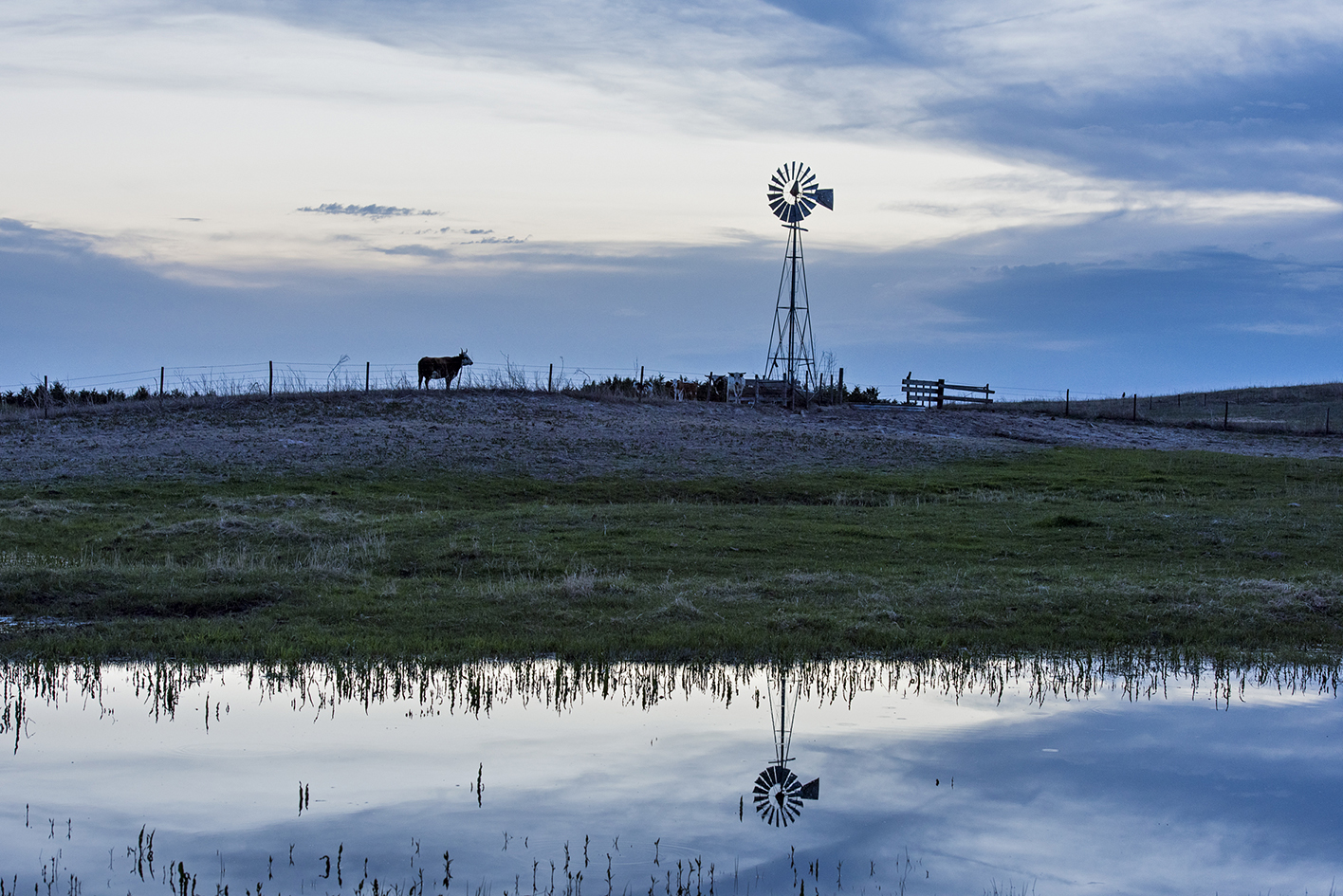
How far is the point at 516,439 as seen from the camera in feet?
151

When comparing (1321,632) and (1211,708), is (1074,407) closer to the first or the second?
(1321,632)

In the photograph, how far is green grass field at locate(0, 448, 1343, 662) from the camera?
16609 mm

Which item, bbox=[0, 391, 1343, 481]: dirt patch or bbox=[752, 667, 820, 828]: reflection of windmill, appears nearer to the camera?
bbox=[752, 667, 820, 828]: reflection of windmill

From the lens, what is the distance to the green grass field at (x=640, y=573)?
54.5ft

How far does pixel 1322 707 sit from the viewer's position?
13359mm

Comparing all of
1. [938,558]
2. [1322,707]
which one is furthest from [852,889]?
[938,558]

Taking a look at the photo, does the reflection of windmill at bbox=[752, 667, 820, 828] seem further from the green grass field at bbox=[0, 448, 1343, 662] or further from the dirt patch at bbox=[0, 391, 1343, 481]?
the dirt patch at bbox=[0, 391, 1343, 481]

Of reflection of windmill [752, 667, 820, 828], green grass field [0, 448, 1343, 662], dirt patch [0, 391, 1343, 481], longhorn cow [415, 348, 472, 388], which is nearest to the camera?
reflection of windmill [752, 667, 820, 828]

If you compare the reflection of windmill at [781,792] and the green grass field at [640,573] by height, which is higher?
the green grass field at [640,573]

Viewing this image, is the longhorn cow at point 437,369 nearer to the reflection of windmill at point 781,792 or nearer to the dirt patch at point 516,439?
the dirt patch at point 516,439

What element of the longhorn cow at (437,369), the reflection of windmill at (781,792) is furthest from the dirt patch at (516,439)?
the reflection of windmill at (781,792)

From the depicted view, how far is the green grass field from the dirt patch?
13.9 feet

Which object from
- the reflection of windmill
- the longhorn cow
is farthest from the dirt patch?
the reflection of windmill

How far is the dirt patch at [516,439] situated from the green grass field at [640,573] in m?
4.25
